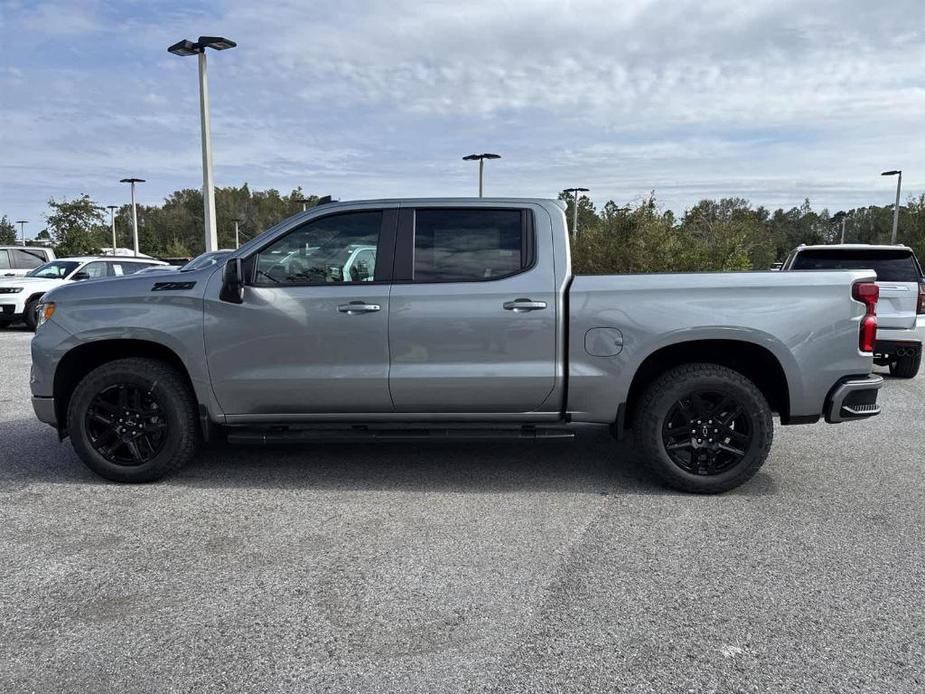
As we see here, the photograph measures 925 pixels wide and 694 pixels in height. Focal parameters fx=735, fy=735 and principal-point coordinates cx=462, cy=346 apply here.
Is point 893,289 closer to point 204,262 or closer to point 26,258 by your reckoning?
point 204,262

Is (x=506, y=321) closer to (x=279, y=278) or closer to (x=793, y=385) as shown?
(x=279, y=278)

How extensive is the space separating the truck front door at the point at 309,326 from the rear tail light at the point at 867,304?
115 inches

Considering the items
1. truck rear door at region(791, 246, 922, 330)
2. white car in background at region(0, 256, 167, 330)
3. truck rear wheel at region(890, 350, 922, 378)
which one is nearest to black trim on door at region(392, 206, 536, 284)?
truck rear door at region(791, 246, 922, 330)

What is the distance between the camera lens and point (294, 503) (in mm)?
4555

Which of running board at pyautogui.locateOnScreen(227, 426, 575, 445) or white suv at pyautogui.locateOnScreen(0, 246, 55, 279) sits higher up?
white suv at pyautogui.locateOnScreen(0, 246, 55, 279)

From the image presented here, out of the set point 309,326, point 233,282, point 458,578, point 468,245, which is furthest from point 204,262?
point 458,578

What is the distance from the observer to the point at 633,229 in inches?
914

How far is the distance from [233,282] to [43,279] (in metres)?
12.9

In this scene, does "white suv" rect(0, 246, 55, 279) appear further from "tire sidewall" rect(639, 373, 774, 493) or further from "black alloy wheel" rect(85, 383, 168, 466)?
"tire sidewall" rect(639, 373, 774, 493)

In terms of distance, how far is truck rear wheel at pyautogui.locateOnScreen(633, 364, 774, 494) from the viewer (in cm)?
459

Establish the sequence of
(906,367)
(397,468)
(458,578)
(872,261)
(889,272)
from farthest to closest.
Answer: (906,367), (872,261), (889,272), (397,468), (458,578)

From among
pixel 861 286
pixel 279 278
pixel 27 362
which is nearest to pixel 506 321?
pixel 279 278

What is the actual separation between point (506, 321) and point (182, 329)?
2085 millimetres

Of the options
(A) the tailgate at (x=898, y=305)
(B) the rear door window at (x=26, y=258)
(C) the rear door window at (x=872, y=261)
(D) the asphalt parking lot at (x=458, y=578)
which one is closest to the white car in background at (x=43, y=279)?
(B) the rear door window at (x=26, y=258)
